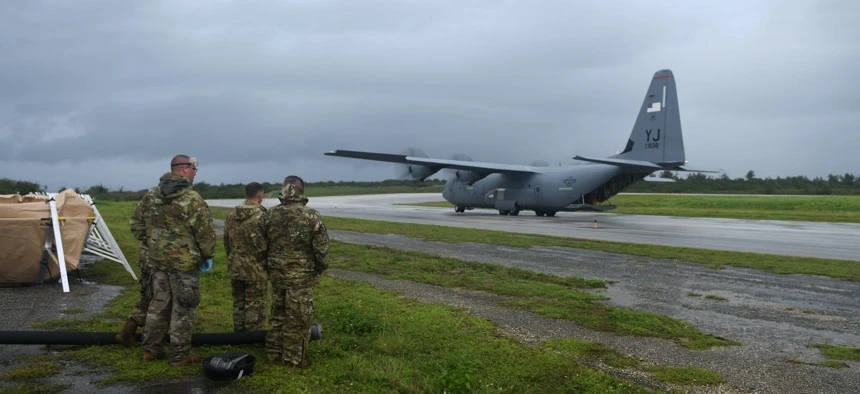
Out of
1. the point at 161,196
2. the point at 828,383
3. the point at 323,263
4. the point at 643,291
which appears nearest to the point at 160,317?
the point at 161,196

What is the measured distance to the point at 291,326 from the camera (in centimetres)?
657

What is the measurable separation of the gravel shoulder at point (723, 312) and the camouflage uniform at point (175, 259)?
3834 mm

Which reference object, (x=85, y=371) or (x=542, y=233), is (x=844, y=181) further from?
(x=85, y=371)

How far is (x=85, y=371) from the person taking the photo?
6293 mm

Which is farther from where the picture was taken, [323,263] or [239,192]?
[239,192]

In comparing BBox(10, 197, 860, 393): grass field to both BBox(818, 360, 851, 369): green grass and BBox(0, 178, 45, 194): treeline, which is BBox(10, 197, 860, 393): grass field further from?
BBox(0, 178, 45, 194): treeline

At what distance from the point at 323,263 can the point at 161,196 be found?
5.96ft

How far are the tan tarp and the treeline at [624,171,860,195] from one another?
7152 centimetres

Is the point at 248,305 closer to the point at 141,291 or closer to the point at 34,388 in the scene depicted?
the point at 141,291

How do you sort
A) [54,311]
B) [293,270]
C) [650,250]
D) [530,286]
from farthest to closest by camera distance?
1. [650,250]
2. [530,286]
3. [54,311]
4. [293,270]

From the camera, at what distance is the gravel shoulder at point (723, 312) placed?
6648 mm

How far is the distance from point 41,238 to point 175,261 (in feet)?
20.0

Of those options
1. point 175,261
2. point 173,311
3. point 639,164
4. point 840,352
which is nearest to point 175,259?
point 175,261

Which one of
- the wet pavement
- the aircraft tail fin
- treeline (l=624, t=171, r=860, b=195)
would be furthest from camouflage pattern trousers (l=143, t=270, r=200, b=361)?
treeline (l=624, t=171, r=860, b=195)
